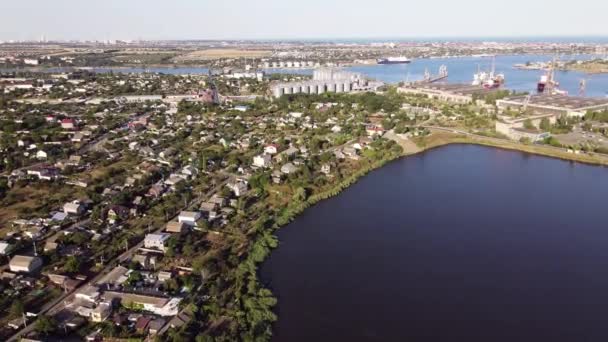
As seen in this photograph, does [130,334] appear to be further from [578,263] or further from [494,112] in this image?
[494,112]

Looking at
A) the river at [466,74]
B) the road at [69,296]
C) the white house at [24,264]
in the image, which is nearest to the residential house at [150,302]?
the road at [69,296]

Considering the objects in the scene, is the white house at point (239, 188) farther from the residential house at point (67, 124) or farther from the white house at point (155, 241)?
the residential house at point (67, 124)

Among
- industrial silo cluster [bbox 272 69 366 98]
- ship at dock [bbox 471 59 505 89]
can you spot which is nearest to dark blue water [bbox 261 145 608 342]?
industrial silo cluster [bbox 272 69 366 98]

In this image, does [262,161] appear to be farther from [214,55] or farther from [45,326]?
[214,55]

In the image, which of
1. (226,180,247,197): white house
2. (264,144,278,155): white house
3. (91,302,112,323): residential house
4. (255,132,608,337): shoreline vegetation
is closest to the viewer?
(91,302,112,323): residential house

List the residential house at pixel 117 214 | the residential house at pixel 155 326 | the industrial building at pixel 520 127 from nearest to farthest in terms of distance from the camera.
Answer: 1. the residential house at pixel 155 326
2. the residential house at pixel 117 214
3. the industrial building at pixel 520 127

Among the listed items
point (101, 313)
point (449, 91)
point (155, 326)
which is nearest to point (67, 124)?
point (101, 313)

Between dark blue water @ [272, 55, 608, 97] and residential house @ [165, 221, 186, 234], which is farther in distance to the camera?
dark blue water @ [272, 55, 608, 97]

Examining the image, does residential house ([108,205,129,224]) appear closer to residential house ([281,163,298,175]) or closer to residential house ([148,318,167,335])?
residential house ([148,318,167,335])
